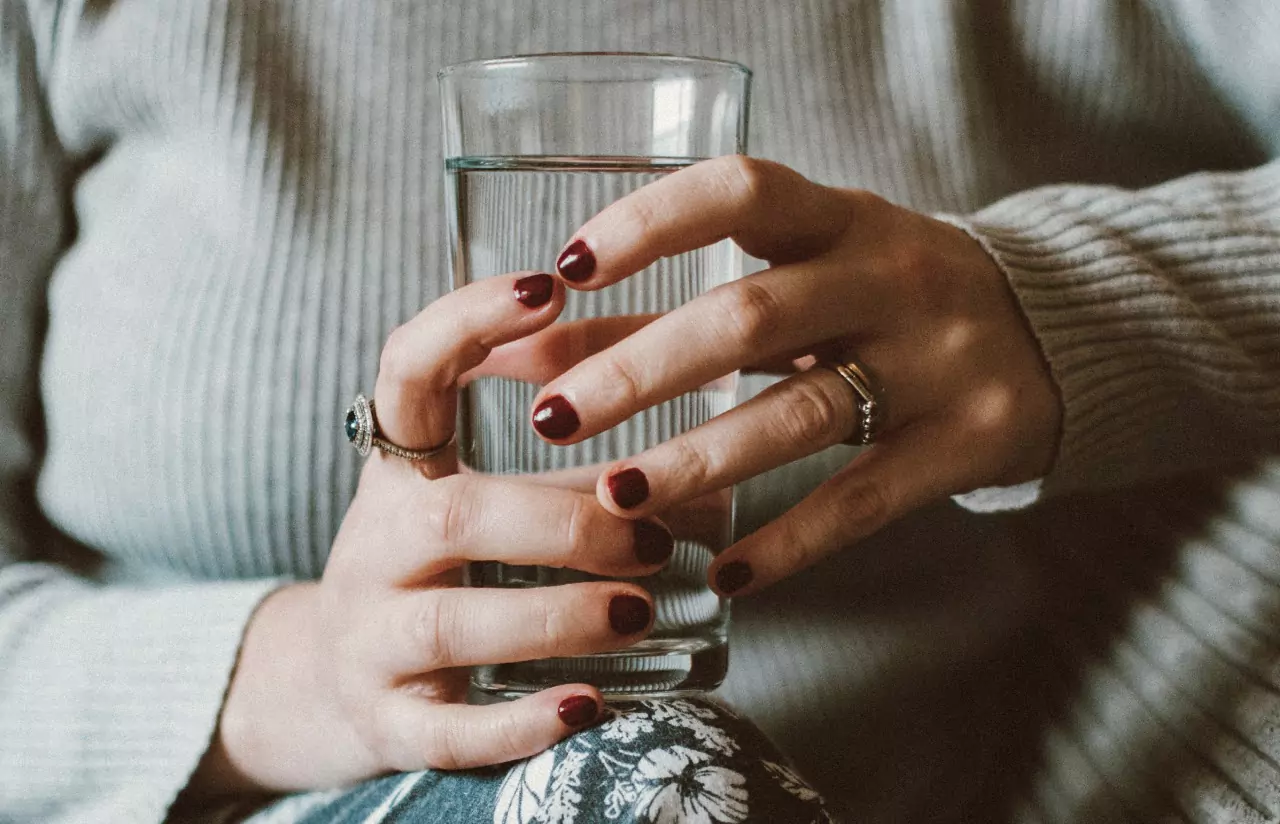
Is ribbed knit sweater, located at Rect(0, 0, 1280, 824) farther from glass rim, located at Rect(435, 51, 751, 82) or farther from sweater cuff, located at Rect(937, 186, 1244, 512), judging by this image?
glass rim, located at Rect(435, 51, 751, 82)

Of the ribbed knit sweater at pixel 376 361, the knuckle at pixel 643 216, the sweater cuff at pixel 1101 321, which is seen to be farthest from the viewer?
the ribbed knit sweater at pixel 376 361

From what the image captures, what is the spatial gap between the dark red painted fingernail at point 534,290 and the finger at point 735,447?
0.27ft

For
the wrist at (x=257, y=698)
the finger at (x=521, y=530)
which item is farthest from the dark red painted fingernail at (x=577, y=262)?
the wrist at (x=257, y=698)

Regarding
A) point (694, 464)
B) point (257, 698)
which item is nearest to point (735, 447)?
point (694, 464)

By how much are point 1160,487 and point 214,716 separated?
71 centimetres

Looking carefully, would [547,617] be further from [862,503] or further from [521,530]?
[862,503]

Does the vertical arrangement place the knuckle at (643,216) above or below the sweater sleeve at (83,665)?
above

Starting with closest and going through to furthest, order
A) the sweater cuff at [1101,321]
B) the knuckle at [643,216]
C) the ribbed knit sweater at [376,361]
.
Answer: the knuckle at [643,216]
the sweater cuff at [1101,321]
the ribbed knit sweater at [376,361]

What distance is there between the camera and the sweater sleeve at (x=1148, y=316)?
22.1 inches

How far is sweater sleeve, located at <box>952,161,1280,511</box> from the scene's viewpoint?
56cm

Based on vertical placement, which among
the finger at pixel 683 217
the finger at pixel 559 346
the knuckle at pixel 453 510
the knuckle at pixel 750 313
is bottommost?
the knuckle at pixel 453 510

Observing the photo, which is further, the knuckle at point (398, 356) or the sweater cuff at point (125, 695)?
the sweater cuff at point (125, 695)

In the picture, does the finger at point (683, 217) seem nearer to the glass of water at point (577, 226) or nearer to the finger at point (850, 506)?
the glass of water at point (577, 226)

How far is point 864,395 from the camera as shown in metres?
0.48
